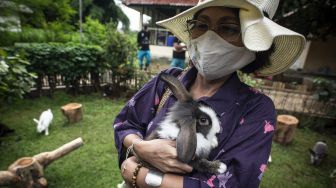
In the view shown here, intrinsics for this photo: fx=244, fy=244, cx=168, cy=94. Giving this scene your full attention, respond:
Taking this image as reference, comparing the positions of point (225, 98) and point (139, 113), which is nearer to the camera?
point (225, 98)

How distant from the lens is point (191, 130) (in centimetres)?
133

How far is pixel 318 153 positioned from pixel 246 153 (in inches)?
210

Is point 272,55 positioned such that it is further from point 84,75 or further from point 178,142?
point 84,75

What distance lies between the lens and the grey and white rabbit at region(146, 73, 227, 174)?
1.30 metres

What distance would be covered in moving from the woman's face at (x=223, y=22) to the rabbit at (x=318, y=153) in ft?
17.3

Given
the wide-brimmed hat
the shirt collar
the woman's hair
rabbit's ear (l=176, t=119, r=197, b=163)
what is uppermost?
the wide-brimmed hat

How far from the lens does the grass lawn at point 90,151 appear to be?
183 inches

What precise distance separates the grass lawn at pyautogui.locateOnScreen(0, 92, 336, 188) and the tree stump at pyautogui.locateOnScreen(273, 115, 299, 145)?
0.67 feet

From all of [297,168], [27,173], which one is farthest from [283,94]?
[27,173]

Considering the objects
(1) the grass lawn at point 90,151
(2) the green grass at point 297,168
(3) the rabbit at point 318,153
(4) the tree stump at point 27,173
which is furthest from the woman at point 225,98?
(3) the rabbit at point 318,153

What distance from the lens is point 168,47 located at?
52.9ft

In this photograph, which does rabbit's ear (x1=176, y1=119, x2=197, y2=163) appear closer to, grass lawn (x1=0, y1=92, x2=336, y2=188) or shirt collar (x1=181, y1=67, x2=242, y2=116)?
shirt collar (x1=181, y1=67, x2=242, y2=116)

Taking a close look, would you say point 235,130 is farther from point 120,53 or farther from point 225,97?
point 120,53

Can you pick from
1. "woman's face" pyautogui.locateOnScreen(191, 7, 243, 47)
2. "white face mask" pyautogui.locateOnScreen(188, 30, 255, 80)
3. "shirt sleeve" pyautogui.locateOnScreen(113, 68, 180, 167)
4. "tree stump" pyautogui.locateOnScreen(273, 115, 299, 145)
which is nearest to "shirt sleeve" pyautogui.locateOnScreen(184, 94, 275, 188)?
"white face mask" pyautogui.locateOnScreen(188, 30, 255, 80)
